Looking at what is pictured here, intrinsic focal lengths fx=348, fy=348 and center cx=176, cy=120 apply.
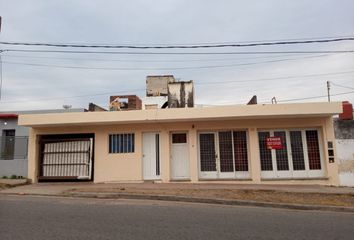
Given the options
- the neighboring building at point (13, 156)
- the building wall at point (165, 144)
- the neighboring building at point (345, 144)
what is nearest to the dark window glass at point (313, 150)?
the building wall at point (165, 144)

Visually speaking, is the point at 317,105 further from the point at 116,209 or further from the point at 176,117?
the point at 116,209

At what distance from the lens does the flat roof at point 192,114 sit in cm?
1541

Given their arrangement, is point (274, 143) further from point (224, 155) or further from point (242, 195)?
point (242, 195)

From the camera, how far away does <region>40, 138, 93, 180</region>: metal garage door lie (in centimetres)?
1736

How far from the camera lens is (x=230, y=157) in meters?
16.7

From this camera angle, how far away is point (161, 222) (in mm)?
8125

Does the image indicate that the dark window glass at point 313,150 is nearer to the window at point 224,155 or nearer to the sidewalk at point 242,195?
the sidewalk at point 242,195

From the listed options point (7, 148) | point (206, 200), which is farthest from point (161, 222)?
point (7, 148)

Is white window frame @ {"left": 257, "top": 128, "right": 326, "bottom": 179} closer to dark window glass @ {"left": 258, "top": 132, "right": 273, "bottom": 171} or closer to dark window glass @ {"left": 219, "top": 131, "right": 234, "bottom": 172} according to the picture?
dark window glass @ {"left": 258, "top": 132, "right": 273, "bottom": 171}

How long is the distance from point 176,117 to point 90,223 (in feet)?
28.7

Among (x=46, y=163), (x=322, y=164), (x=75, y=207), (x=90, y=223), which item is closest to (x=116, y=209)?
(x=75, y=207)

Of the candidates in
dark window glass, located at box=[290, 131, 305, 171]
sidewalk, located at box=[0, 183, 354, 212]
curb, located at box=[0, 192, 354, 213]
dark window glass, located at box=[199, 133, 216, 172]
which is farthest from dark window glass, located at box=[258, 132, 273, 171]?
curb, located at box=[0, 192, 354, 213]

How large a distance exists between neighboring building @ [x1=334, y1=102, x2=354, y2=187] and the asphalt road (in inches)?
262

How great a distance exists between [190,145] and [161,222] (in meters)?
8.87
